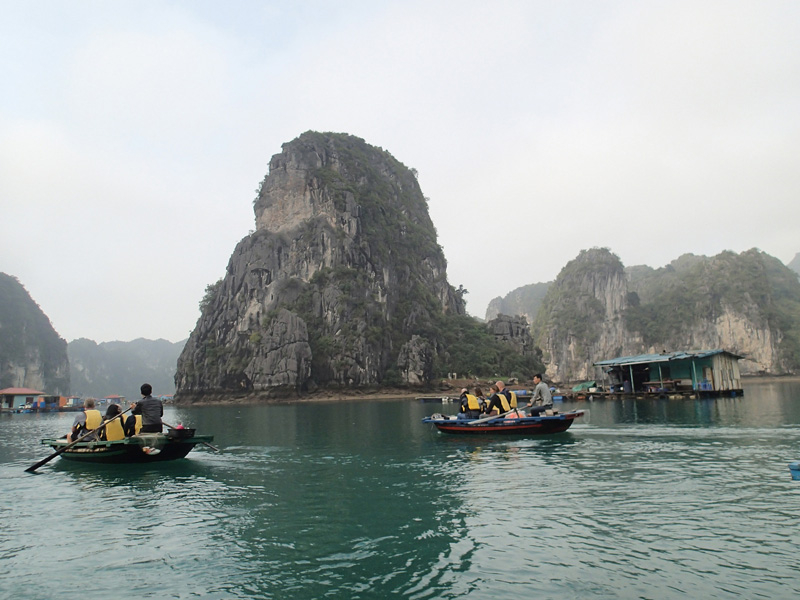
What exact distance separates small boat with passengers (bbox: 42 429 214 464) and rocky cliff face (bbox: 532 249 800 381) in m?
159

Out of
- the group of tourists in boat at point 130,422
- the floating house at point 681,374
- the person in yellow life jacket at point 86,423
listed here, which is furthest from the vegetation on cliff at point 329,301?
the group of tourists in boat at point 130,422

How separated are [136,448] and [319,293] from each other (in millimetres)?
78873

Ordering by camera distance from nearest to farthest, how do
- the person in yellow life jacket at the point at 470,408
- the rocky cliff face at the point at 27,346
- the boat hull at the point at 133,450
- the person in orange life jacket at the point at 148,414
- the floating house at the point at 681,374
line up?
the boat hull at the point at 133,450 < the person in orange life jacket at the point at 148,414 < the person in yellow life jacket at the point at 470,408 < the floating house at the point at 681,374 < the rocky cliff face at the point at 27,346

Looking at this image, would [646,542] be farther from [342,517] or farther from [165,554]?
[165,554]

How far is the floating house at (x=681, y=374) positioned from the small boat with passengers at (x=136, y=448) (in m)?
49.4

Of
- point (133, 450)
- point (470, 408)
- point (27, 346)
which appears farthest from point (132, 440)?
point (27, 346)

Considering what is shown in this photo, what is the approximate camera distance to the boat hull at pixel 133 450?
1825 cm

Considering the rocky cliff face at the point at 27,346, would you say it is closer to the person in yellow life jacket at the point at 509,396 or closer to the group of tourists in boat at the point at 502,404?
the group of tourists in boat at the point at 502,404

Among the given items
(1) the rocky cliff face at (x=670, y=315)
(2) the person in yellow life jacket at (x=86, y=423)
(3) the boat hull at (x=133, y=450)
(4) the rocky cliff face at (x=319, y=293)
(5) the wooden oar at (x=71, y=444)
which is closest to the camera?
(3) the boat hull at (x=133, y=450)

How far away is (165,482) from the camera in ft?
52.6

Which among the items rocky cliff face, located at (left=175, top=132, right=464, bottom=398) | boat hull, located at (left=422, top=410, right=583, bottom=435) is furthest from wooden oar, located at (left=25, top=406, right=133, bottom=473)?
rocky cliff face, located at (left=175, top=132, right=464, bottom=398)

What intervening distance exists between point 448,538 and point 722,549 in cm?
432

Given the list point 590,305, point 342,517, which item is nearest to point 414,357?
point 342,517

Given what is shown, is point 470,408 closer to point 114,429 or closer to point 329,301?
point 114,429
